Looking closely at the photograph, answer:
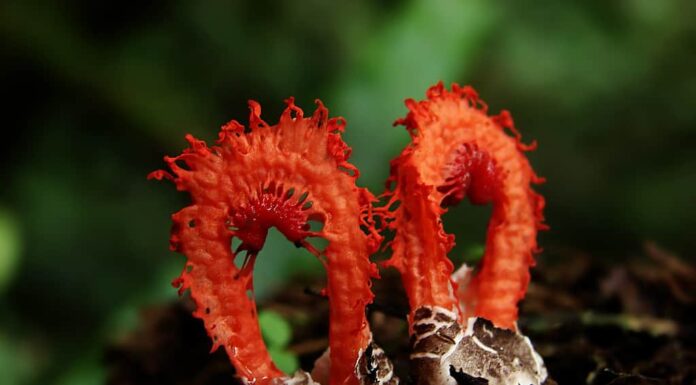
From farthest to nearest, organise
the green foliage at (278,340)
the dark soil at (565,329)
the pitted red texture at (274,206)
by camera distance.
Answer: the green foliage at (278,340), the dark soil at (565,329), the pitted red texture at (274,206)

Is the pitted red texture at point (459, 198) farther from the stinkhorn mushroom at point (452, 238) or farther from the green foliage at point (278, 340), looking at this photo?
the green foliage at point (278, 340)

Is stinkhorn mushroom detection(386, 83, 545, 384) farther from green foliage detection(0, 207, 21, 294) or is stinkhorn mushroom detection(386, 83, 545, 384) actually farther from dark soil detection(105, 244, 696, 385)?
green foliage detection(0, 207, 21, 294)

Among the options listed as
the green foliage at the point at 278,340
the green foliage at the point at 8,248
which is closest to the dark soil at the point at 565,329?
the green foliage at the point at 278,340

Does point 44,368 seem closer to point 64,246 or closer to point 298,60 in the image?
point 64,246

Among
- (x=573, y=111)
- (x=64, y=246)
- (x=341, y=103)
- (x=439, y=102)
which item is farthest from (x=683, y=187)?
(x=64, y=246)

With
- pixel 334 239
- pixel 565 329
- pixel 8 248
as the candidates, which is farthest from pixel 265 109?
pixel 334 239

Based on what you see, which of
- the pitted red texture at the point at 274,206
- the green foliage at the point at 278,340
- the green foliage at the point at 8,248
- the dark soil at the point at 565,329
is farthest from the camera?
the green foliage at the point at 8,248
